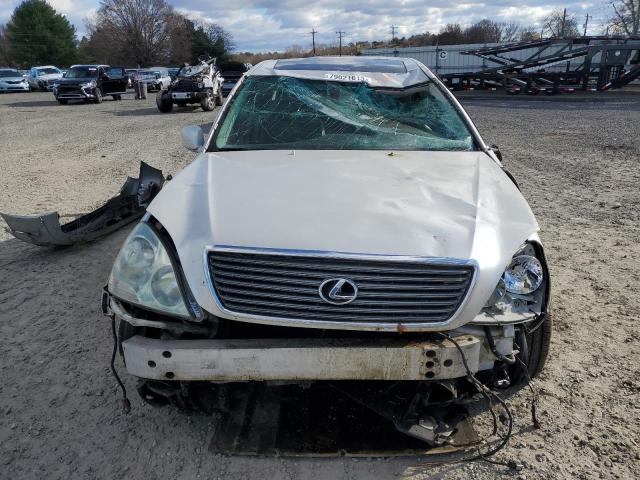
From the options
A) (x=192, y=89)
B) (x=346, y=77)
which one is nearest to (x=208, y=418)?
(x=346, y=77)

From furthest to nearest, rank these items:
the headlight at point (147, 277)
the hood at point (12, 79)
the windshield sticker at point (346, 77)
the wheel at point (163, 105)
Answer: the hood at point (12, 79), the wheel at point (163, 105), the windshield sticker at point (346, 77), the headlight at point (147, 277)

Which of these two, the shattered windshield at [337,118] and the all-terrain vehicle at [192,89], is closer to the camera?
the shattered windshield at [337,118]

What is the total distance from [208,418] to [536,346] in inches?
69.8

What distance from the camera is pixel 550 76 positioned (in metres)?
22.6

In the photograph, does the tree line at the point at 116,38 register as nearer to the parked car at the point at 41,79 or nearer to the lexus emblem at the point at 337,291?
the parked car at the point at 41,79

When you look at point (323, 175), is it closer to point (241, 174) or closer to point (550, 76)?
point (241, 174)

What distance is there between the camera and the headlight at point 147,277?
7.45 ft

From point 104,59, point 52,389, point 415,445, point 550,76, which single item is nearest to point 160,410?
point 52,389

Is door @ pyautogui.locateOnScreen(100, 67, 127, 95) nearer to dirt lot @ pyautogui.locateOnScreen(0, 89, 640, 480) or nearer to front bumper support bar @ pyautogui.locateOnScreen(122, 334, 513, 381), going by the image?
dirt lot @ pyautogui.locateOnScreen(0, 89, 640, 480)

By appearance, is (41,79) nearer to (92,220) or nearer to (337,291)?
(92,220)

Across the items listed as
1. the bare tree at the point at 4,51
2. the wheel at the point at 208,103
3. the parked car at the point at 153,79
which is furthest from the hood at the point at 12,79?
the bare tree at the point at 4,51

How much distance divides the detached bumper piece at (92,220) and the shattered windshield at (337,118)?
220 cm

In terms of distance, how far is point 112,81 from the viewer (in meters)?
24.7

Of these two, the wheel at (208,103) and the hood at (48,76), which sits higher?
the hood at (48,76)
